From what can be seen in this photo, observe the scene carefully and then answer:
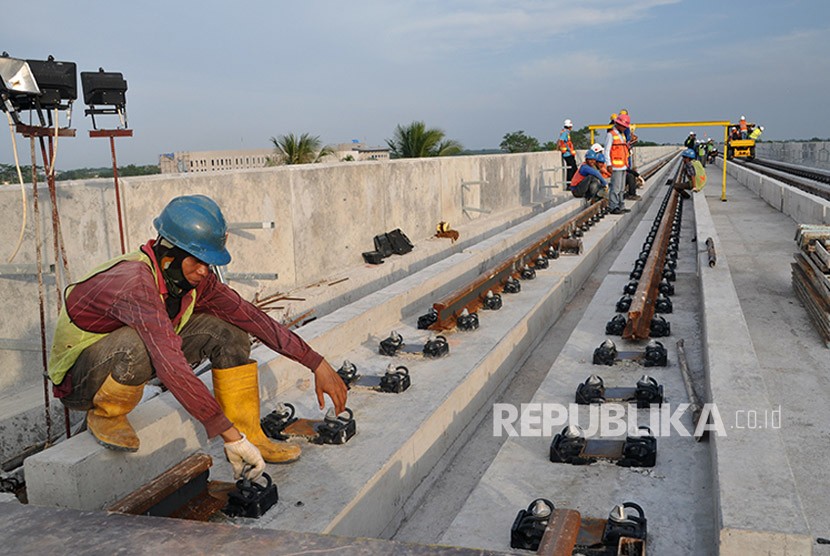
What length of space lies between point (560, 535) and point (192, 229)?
214 centimetres

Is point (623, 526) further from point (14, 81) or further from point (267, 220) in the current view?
point (267, 220)

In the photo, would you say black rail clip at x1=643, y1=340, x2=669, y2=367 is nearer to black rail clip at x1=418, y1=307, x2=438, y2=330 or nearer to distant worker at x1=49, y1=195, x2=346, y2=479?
black rail clip at x1=418, y1=307, x2=438, y2=330

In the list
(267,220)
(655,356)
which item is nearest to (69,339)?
Answer: (655,356)

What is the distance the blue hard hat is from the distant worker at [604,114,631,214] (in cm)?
1326

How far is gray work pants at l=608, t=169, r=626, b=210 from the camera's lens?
16203 mm

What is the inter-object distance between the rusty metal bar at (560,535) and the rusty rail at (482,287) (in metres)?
3.77

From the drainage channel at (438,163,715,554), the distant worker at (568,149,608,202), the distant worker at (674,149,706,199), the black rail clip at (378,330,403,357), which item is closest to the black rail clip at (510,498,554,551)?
the drainage channel at (438,163,715,554)

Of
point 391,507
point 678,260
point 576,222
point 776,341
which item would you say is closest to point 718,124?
point 576,222

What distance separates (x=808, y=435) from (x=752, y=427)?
0.93 meters

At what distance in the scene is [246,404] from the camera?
4.10 m

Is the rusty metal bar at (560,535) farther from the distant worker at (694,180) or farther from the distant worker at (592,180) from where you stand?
the distant worker at (694,180)

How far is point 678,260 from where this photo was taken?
10.6 metres

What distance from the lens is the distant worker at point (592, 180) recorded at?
54.3 ft

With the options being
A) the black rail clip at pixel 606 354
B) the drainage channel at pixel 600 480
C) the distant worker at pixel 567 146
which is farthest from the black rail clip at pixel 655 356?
the distant worker at pixel 567 146
